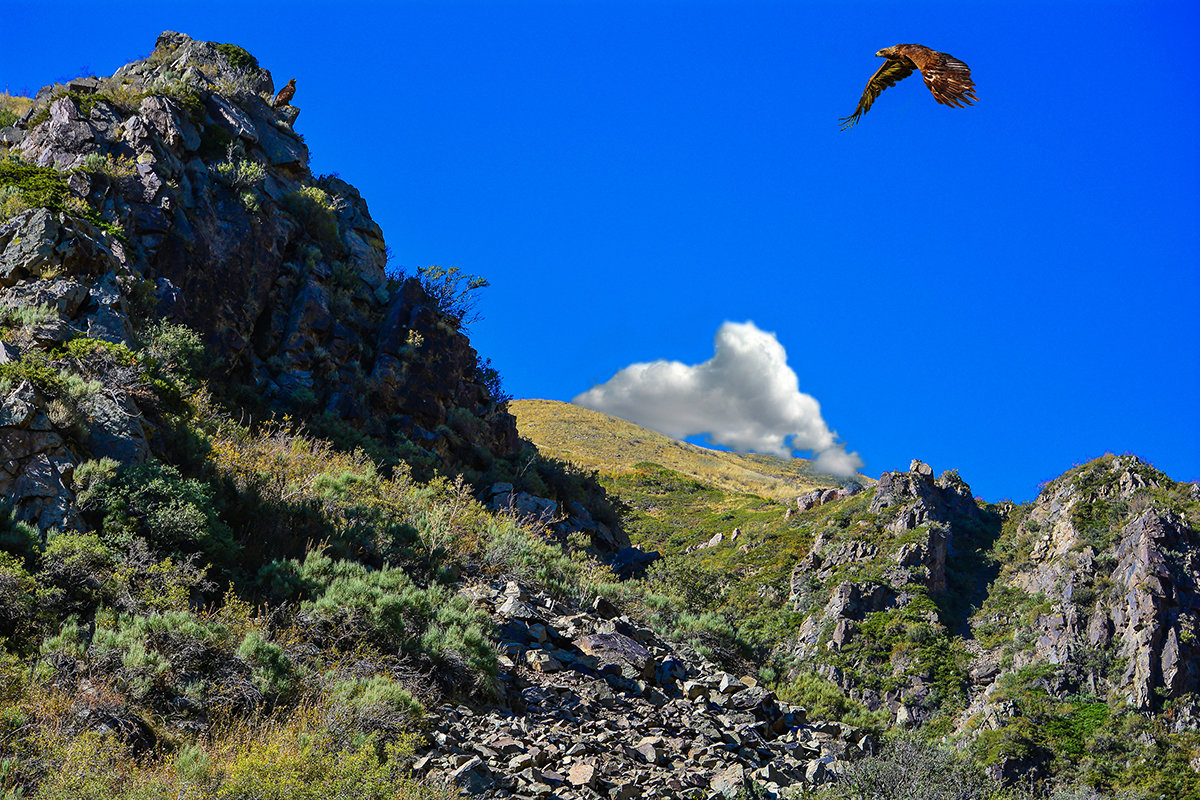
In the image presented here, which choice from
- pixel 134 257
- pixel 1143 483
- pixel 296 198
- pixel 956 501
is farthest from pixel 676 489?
pixel 134 257

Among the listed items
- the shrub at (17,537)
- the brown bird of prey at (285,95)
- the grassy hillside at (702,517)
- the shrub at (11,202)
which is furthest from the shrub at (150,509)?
the brown bird of prey at (285,95)

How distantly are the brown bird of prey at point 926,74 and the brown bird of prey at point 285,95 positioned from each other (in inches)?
885

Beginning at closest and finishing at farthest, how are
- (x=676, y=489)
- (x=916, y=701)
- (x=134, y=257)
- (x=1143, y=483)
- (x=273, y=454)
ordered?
(x=273, y=454)
(x=134, y=257)
(x=916, y=701)
(x=1143, y=483)
(x=676, y=489)

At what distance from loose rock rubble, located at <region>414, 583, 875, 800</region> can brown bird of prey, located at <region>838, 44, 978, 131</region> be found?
20.8ft

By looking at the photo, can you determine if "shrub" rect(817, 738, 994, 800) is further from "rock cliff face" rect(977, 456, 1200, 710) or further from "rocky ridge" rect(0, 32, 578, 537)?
"rock cliff face" rect(977, 456, 1200, 710)

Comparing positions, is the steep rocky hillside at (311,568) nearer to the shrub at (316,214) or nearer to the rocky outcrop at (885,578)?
the shrub at (316,214)

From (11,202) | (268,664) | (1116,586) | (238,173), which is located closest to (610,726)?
(268,664)

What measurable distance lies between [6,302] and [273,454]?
425 centimetres

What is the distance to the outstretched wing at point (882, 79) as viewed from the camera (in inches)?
248

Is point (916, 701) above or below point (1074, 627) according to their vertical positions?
below

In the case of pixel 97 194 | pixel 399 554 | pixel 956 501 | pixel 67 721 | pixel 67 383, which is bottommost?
pixel 67 721

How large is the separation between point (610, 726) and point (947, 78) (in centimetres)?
704

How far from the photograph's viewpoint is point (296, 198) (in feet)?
67.7

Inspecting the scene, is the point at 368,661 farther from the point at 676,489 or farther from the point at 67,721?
the point at 676,489
